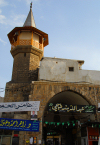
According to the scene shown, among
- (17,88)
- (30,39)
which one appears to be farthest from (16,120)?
(30,39)

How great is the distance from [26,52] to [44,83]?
154 inches

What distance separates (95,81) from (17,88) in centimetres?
686

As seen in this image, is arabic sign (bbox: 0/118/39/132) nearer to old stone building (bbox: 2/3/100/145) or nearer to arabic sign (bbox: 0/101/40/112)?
old stone building (bbox: 2/3/100/145)

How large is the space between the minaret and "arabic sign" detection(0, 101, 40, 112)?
2547 millimetres

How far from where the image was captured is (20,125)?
10719mm

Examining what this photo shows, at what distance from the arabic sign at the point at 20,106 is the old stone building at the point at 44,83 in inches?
14.3

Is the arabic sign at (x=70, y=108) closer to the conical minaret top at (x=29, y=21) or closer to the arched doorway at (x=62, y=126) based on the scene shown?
the arched doorway at (x=62, y=126)

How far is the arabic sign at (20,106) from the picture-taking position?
11.3m

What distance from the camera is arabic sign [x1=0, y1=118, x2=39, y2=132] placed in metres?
10.7

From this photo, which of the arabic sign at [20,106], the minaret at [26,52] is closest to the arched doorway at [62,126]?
the arabic sign at [20,106]

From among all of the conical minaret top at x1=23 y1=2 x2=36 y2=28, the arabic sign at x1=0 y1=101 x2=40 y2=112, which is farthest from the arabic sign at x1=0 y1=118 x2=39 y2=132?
the conical minaret top at x1=23 y1=2 x2=36 y2=28

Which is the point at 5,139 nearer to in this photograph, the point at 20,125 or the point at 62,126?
the point at 20,125

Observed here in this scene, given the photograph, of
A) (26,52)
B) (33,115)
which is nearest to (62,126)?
(33,115)

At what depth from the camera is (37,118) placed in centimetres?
1111
